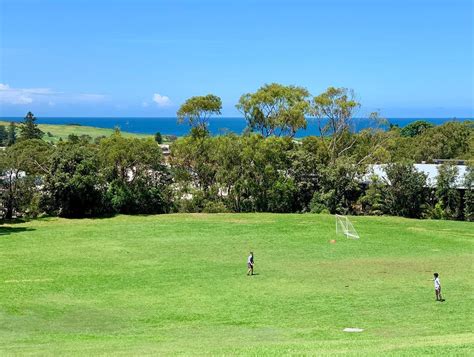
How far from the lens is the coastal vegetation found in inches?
2212

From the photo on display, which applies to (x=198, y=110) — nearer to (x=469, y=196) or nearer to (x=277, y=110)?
(x=277, y=110)

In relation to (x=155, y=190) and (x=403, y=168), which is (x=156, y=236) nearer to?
(x=155, y=190)

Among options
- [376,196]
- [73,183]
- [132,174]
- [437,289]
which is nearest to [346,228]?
[376,196]

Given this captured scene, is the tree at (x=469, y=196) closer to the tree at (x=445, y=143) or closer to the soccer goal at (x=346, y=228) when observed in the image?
the soccer goal at (x=346, y=228)

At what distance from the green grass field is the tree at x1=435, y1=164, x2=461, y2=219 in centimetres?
634

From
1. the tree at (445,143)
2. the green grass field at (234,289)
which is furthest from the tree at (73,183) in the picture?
the tree at (445,143)

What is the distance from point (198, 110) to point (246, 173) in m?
9.10

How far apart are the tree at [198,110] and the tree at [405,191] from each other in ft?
61.4

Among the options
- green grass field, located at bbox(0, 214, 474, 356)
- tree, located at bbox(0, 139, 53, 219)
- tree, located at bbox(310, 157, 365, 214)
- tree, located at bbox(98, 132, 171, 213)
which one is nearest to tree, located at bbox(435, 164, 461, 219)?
green grass field, located at bbox(0, 214, 474, 356)

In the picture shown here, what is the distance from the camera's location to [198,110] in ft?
208

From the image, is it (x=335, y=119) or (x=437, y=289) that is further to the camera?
(x=335, y=119)

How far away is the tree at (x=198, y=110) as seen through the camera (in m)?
62.8

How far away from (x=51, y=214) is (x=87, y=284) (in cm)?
2782

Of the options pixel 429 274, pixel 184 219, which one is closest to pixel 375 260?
pixel 429 274
